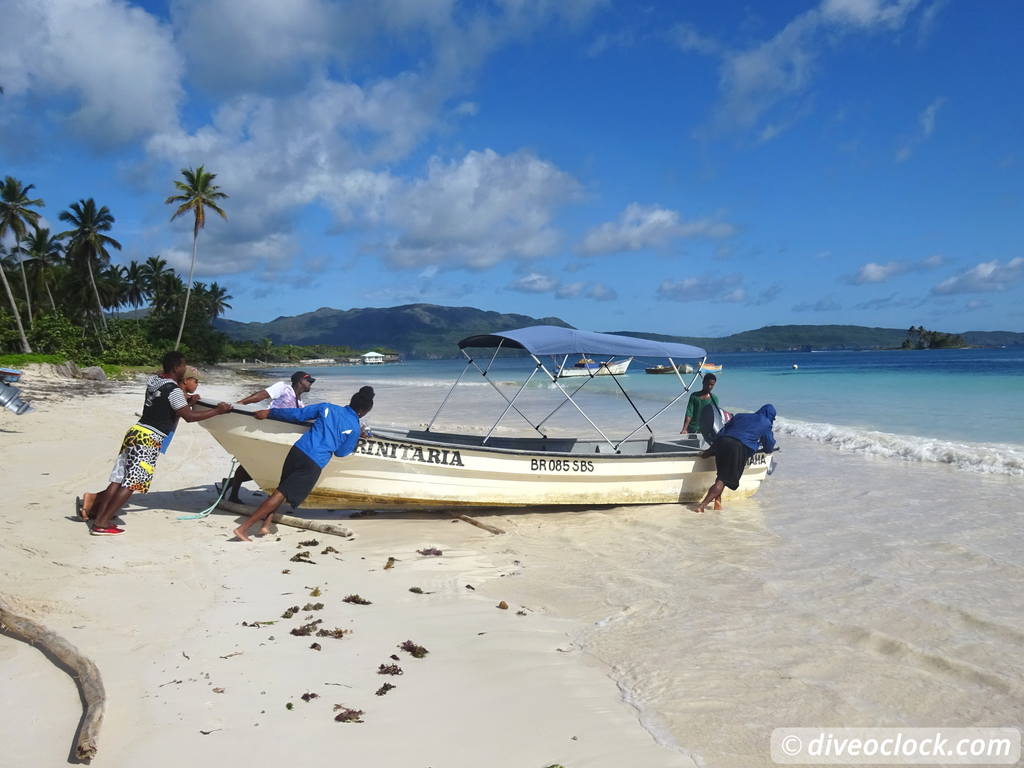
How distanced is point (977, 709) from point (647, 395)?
1148 inches

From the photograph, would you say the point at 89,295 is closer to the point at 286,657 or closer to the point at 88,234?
the point at 88,234

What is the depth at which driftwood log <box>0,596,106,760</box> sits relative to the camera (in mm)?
2852

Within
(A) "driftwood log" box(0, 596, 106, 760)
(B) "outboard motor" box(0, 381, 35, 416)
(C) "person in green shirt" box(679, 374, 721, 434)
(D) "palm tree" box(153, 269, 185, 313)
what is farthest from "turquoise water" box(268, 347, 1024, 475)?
(D) "palm tree" box(153, 269, 185, 313)

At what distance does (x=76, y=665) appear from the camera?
342 cm

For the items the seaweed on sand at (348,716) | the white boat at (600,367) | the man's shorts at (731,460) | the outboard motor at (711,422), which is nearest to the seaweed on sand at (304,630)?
the seaweed on sand at (348,716)

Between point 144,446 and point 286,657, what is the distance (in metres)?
Result: 3.31

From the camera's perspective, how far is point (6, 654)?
3652 millimetres

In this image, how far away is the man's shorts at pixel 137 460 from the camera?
247 inches

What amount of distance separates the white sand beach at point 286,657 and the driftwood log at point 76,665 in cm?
6

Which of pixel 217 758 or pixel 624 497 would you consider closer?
pixel 217 758

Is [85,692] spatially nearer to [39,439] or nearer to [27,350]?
[39,439]

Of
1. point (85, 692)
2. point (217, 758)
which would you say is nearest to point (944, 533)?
point (217, 758)

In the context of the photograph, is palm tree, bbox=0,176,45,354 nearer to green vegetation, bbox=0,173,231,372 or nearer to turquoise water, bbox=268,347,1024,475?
green vegetation, bbox=0,173,231,372

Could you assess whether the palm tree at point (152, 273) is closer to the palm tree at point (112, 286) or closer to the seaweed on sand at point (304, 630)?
the palm tree at point (112, 286)
